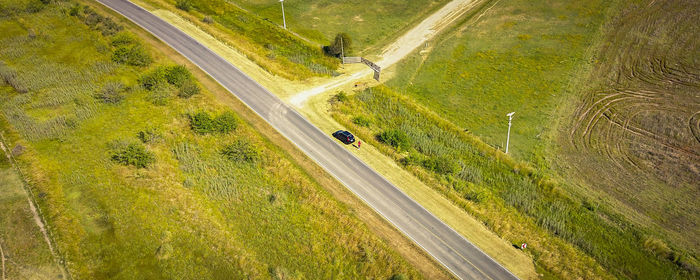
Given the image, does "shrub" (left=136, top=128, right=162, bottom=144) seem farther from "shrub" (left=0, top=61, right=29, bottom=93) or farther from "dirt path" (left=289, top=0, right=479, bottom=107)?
"shrub" (left=0, top=61, right=29, bottom=93)

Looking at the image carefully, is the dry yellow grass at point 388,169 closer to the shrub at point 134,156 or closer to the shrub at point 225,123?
the shrub at point 225,123

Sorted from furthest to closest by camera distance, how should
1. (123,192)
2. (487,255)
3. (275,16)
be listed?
(275,16) < (123,192) < (487,255)

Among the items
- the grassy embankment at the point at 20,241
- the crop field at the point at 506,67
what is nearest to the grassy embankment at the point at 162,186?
the grassy embankment at the point at 20,241

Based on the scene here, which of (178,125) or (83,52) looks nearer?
(178,125)

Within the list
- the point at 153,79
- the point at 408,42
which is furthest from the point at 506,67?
the point at 153,79

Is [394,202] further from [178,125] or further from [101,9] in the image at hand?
[101,9]

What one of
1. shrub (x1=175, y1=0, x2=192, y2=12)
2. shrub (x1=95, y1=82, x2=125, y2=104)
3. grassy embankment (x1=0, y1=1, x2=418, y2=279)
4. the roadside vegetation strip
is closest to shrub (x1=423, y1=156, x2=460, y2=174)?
the roadside vegetation strip

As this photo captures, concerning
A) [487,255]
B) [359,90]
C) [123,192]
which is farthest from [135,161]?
[487,255]
